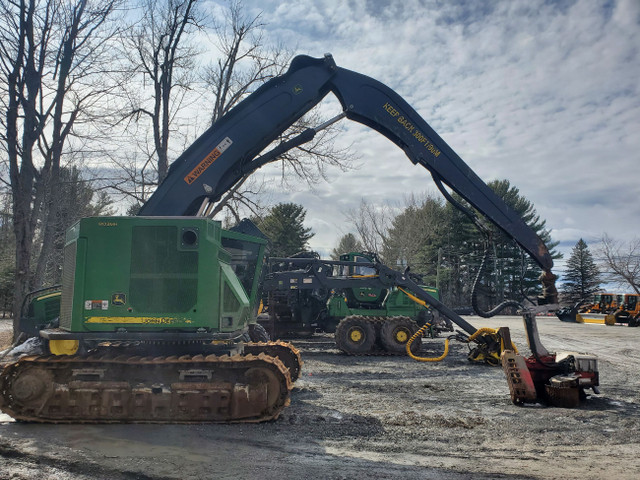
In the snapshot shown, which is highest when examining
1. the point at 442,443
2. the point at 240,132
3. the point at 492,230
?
the point at 240,132

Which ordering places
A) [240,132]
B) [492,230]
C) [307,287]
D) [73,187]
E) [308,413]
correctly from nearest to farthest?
[308,413], [240,132], [492,230], [307,287], [73,187]

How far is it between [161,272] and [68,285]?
1253 mm

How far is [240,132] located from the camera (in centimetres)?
791

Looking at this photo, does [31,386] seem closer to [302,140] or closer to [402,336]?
[302,140]

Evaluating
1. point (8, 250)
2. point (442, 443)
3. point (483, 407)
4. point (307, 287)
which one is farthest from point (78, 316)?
point (8, 250)

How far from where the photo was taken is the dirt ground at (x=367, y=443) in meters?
4.61

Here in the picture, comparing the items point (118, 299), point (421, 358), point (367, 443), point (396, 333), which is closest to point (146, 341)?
point (118, 299)

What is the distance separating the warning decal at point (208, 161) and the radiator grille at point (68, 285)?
1954mm

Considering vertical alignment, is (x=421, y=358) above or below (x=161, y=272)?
below

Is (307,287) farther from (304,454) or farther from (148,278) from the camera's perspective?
(304,454)

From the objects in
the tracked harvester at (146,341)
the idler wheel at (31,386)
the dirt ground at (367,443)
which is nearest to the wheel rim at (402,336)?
the dirt ground at (367,443)

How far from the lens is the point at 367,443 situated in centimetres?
548

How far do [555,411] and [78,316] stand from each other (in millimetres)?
6469

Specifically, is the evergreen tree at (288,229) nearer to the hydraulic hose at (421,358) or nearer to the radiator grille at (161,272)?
the hydraulic hose at (421,358)
